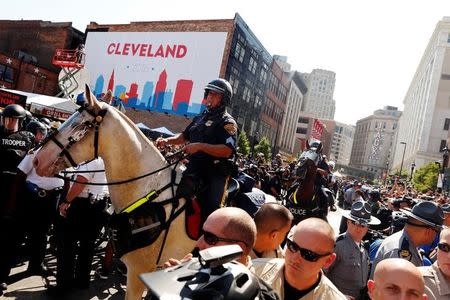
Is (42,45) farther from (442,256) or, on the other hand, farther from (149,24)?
(442,256)

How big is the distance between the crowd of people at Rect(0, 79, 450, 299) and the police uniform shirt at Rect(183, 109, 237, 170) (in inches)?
0.5

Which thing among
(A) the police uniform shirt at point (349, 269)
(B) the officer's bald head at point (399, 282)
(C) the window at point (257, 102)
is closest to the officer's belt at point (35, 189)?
(A) the police uniform shirt at point (349, 269)

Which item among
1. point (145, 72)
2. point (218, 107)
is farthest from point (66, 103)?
point (145, 72)

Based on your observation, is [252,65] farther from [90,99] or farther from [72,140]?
[72,140]

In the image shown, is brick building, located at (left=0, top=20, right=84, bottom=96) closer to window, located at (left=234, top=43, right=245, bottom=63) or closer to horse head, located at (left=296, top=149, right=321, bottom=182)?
window, located at (left=234, top=43, right=245, bottom=63)

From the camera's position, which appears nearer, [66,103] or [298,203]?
[298,203]

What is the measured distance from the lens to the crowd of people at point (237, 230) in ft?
7.60

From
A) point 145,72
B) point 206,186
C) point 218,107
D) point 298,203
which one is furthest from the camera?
point 145,72

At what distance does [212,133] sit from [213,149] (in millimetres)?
330

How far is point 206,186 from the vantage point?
4227mm

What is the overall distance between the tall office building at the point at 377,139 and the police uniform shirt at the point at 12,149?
6307 inches

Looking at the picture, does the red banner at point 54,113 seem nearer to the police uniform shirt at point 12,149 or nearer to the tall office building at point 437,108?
the police uniform shirt at point 12,149

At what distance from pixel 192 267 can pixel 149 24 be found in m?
46.7

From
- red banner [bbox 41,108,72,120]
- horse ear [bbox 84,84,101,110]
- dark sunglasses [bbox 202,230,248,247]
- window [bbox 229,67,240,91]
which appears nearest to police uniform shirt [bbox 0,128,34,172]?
horse ear [bbox 84,84,101,110]
